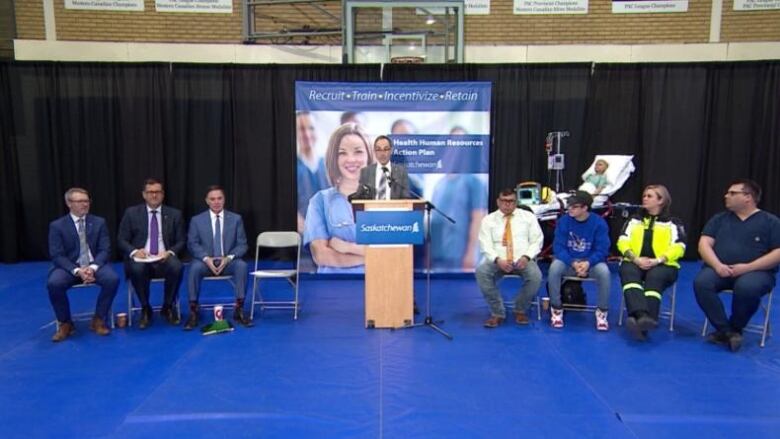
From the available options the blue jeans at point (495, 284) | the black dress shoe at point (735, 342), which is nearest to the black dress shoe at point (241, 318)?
the blue jeans at point (495, 284)

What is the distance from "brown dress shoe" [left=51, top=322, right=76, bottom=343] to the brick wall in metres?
4.83

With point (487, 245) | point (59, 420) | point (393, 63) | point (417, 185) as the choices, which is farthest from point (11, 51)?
point (487, 245)

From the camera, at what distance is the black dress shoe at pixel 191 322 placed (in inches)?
171

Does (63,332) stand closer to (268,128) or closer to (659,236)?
(268,128)

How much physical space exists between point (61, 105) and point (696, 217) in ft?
29.0

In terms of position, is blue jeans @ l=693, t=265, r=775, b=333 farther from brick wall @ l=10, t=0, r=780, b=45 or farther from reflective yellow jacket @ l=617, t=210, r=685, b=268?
brick wall @ l=10, t=0, r=780, b=45

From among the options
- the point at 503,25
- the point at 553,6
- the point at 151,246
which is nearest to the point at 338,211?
the point at 151,246

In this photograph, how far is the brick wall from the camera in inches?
291

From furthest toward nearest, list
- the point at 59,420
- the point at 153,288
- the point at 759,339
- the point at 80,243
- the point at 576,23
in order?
1. the point at 576,23
2. the point at 153,288
3. the point at 80,243
4. the point at 759,339
5. the point at 59,420

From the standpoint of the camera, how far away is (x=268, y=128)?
6977mm

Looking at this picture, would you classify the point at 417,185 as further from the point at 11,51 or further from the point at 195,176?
the point at 11,51

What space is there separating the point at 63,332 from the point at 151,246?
100 centimetres

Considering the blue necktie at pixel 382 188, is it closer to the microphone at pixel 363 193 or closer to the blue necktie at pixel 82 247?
the microphone at pixel 363 193

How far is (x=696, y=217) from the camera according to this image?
709cm
